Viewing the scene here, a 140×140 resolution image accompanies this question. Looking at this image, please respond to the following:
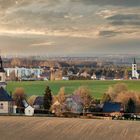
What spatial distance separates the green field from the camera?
36031 mm

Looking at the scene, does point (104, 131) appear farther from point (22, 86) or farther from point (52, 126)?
point (22, 86)

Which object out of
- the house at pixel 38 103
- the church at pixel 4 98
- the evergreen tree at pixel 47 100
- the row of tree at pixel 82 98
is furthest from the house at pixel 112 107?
the church at pixel 4 98

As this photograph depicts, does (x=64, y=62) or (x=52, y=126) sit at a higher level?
(x=64, y=62)

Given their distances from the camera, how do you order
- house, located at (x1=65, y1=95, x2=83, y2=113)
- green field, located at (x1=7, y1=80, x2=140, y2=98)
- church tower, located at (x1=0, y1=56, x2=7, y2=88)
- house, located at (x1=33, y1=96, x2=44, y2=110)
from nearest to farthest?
house, located at (x1=65, y1=95, x2=83, y2=113) < house, located at (x1=33, y1=96, x2=44, y2=110) < church tower, located at (x1=0, y1=56, x2=7, y2=88) < green field, located at (x1=7, y1=80, x2=140, y2=98)

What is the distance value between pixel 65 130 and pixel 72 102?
17.2 m

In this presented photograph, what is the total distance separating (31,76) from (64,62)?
2.93 meters

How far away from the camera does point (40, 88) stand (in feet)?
117

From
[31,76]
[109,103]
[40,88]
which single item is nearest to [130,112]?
[109,103]

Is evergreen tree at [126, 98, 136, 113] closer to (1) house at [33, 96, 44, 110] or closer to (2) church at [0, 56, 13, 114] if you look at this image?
(1) house at [33, 96, 44, 110]

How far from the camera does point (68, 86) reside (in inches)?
1538

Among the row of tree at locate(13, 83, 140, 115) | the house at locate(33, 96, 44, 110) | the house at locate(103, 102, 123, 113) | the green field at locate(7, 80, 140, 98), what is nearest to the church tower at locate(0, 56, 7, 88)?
the green field at locate(7, 80, 140, 98)

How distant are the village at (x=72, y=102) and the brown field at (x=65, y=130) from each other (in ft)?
35.5

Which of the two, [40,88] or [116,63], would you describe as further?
[116,63]

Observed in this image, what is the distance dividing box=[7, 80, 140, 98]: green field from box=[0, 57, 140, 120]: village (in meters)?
0.41
